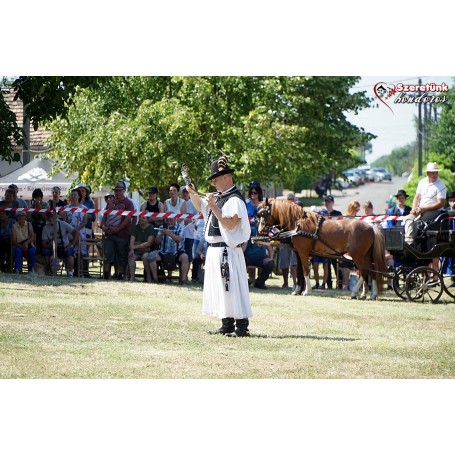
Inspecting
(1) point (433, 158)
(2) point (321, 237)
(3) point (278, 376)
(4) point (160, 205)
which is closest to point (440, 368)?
(3) point (278, 376)

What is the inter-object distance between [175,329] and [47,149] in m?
22.2

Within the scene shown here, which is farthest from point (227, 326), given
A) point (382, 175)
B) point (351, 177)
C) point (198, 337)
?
point (382, 175)

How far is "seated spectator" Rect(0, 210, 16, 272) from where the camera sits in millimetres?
19695

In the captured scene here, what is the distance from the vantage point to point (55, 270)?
19.8 m

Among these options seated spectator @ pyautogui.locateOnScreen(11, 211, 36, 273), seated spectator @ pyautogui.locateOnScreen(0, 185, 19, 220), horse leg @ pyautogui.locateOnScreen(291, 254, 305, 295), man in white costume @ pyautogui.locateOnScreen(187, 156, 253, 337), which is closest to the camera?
man in white costume @ pyautogui.locateOnScreen(187, 156, 253, 337)

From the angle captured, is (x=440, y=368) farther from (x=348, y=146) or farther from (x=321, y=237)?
(x=348, y=146)

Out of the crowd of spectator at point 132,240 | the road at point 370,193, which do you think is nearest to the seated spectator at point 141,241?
the crowd of spectator at point 132,240

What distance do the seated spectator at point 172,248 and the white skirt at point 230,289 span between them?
7216 millimetres

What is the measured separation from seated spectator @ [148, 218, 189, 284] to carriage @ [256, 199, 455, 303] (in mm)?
1552

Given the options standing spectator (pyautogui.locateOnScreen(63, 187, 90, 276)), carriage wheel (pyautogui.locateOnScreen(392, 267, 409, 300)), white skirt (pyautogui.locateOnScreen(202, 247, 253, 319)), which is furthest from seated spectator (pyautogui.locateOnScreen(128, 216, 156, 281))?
white skirt (pyautogui.locateOnScreen(202, 247, 253, 319))

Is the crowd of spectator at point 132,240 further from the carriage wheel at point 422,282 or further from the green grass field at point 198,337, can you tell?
the carriage wheel at point 422,282

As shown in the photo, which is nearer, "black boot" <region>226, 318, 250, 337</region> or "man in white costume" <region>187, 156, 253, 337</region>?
"man in white costume" <region>187, 156, 253, 337</region>

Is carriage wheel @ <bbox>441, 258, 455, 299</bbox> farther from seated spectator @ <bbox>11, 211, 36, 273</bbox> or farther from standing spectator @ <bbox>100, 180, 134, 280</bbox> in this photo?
seated spectator @ <bbox>11, 211, 36, 273</bbox>

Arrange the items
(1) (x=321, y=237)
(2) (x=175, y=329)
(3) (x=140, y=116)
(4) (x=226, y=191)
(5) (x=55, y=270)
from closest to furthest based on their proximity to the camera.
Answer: (4) (x=226, y=191) → (2) (x=175, y=329) → (1) (x=321, y=237) → (5) (x=55, y=270) → (3) (x=140, y=116)
